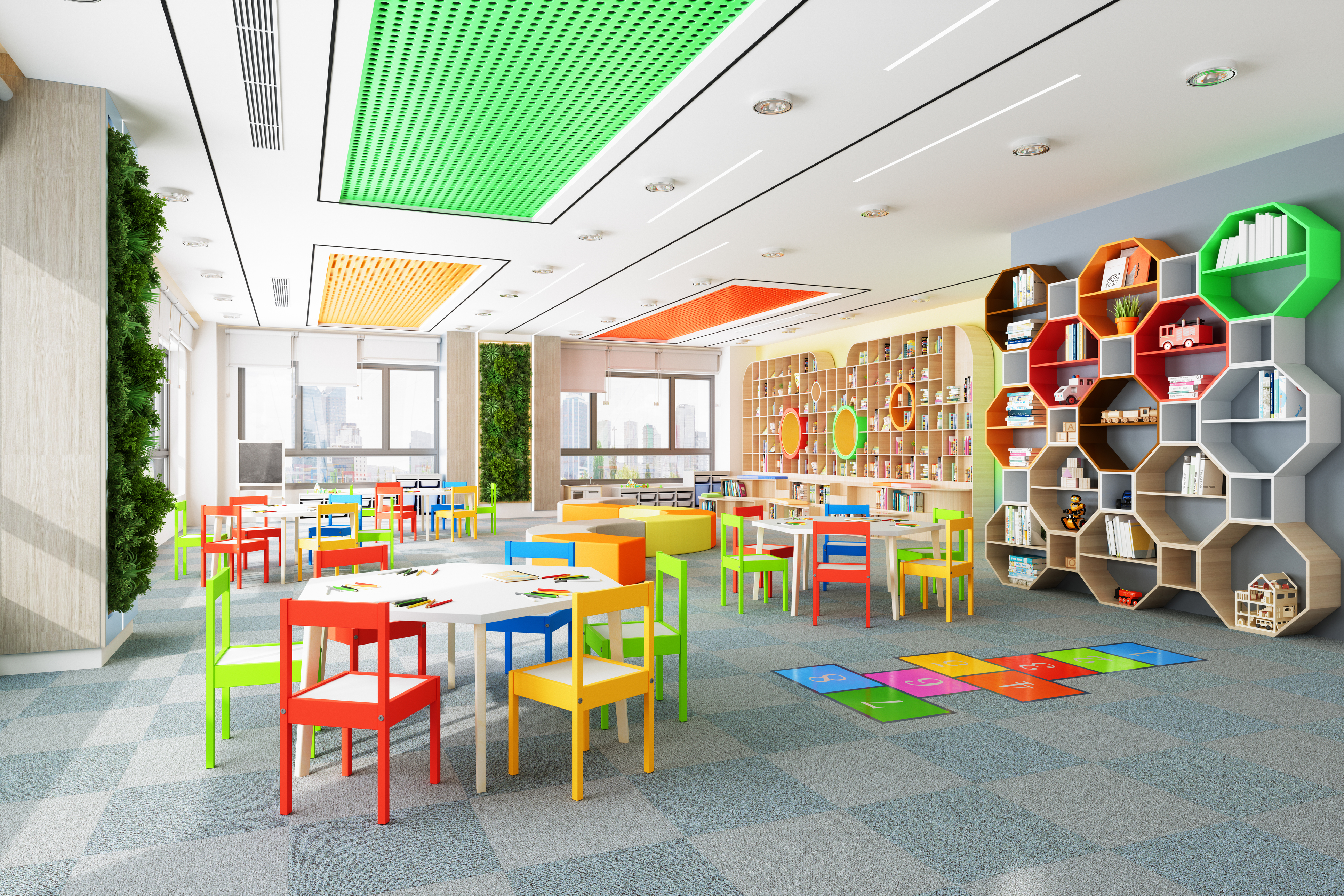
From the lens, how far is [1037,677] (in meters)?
4.89

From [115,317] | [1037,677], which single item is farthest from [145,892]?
[1037,677]

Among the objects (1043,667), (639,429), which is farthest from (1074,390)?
(639,429)

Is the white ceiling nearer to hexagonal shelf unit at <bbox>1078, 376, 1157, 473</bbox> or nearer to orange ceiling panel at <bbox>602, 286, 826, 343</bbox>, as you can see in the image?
hexagonal shelf unit at <bbox>1078, 376, 1157, 473</bbox>

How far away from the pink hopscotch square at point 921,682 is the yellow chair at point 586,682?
1795mm

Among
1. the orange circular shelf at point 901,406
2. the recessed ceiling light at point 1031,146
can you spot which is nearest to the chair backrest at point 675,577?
the recessed ceiling light at point 1031,146

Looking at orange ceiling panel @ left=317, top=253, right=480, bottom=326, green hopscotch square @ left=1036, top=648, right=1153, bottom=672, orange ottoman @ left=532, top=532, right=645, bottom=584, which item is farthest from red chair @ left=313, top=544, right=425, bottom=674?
orange ceiling panel @ left=317, top=253, right=480, bottom=326

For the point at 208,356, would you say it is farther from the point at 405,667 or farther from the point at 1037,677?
the point at 1037,677

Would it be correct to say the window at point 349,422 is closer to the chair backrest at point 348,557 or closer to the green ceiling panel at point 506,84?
the green ceiling panel at point 506,84

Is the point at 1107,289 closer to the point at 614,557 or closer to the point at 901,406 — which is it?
the point at 614,557

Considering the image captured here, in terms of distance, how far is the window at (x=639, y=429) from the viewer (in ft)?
53.6

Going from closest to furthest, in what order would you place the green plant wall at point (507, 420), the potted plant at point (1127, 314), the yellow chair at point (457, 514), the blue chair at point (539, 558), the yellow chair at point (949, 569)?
the blue chair at point (539, 558) < the yellow chair at point (949, 569) < the potted plant at point (1127, 314) < the yellow chair at point (457, 514) < the green plant wall at point (507, 420)

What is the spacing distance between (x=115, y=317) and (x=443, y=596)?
3153 millimetres

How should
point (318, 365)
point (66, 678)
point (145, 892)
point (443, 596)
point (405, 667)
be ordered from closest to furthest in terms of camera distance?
1. point (145, 892)
2. point (443, 596)
3. point (66, 678)
4. point (405, 667)
5. point (318, 365)

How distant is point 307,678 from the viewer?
139 inches
